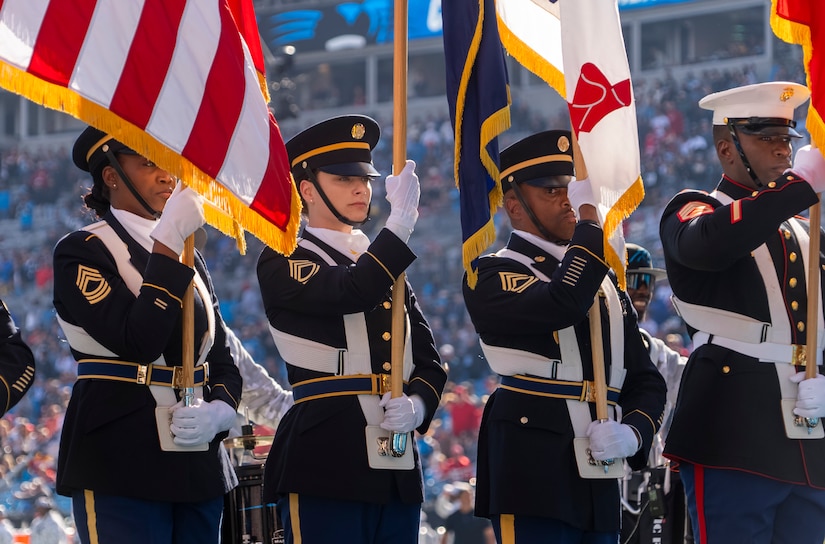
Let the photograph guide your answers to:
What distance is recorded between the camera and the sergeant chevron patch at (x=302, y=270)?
4.57 m

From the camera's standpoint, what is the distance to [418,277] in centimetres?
2352

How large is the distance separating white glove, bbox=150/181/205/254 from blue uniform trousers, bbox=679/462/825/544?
1819mm

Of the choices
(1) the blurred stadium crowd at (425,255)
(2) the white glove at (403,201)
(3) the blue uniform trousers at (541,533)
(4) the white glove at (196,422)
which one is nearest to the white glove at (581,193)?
(2) the white glove at (403,201)

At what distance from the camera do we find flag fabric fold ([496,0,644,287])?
4547mm

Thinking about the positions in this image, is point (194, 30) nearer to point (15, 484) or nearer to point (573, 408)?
point (573, 408)

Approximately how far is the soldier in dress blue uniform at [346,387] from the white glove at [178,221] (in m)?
0.44

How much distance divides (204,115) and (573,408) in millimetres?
1509

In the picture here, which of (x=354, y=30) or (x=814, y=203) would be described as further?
(x=354, y=30)

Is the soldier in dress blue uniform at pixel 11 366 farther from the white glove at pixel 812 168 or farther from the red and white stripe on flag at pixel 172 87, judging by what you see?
the white glove at pixel 812 168

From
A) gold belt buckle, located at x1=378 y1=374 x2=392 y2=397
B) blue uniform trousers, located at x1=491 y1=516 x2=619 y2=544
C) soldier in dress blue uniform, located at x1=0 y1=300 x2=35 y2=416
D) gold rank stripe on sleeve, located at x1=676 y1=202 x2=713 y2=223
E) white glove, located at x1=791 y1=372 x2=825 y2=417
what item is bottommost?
blue uniform trousers, located at x1=491 y1=516 x2=619 y2=544

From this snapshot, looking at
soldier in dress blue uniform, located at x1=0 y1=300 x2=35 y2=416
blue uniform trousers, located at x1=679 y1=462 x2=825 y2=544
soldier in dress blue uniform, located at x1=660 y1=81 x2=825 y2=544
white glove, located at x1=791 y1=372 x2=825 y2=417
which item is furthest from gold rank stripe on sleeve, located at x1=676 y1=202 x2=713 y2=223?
soldier in dress blue uniform, located at x1=0 y1=300 x2=35 y2=416

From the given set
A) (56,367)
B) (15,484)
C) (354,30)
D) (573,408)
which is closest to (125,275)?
(573,408)

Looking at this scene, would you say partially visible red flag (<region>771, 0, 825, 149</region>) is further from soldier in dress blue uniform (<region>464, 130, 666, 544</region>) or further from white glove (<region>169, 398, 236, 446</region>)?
white glove (<region>169, 398, 236, 446</region>)

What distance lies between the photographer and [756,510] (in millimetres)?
4410
